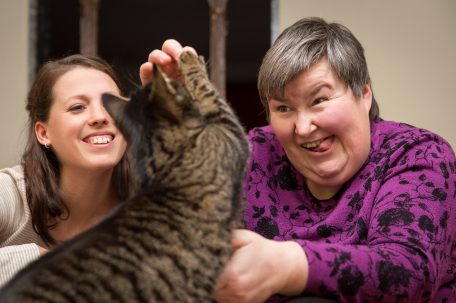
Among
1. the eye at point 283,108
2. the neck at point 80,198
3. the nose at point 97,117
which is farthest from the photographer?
the neck at point 80,198

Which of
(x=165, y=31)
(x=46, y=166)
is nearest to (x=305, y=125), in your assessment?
(x=46, y=166)

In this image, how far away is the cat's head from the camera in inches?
41.0

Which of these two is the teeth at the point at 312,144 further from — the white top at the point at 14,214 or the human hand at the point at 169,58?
the white top at the point at 14,214

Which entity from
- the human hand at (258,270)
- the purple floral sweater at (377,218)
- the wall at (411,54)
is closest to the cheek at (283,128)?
the purple floral sweater at (377,218)

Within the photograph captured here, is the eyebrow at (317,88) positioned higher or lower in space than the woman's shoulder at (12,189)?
higher

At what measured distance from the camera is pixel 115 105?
1138 millimetres

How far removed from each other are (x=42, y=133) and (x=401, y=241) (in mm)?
1157

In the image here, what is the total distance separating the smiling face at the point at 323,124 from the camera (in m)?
1.28

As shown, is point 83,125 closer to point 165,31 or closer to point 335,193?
point 335,193

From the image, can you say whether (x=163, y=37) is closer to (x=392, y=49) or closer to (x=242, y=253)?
(x=392, y=49)

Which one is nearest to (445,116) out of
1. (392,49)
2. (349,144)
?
(392,49)

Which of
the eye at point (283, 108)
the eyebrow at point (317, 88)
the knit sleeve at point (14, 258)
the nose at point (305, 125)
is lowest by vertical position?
the knit sleeve at point (14, 258)

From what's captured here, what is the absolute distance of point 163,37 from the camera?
2.91m

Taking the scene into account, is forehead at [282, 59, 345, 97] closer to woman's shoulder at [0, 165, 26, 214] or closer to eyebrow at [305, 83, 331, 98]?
eyebrow at [305, 83, 331, 98]
